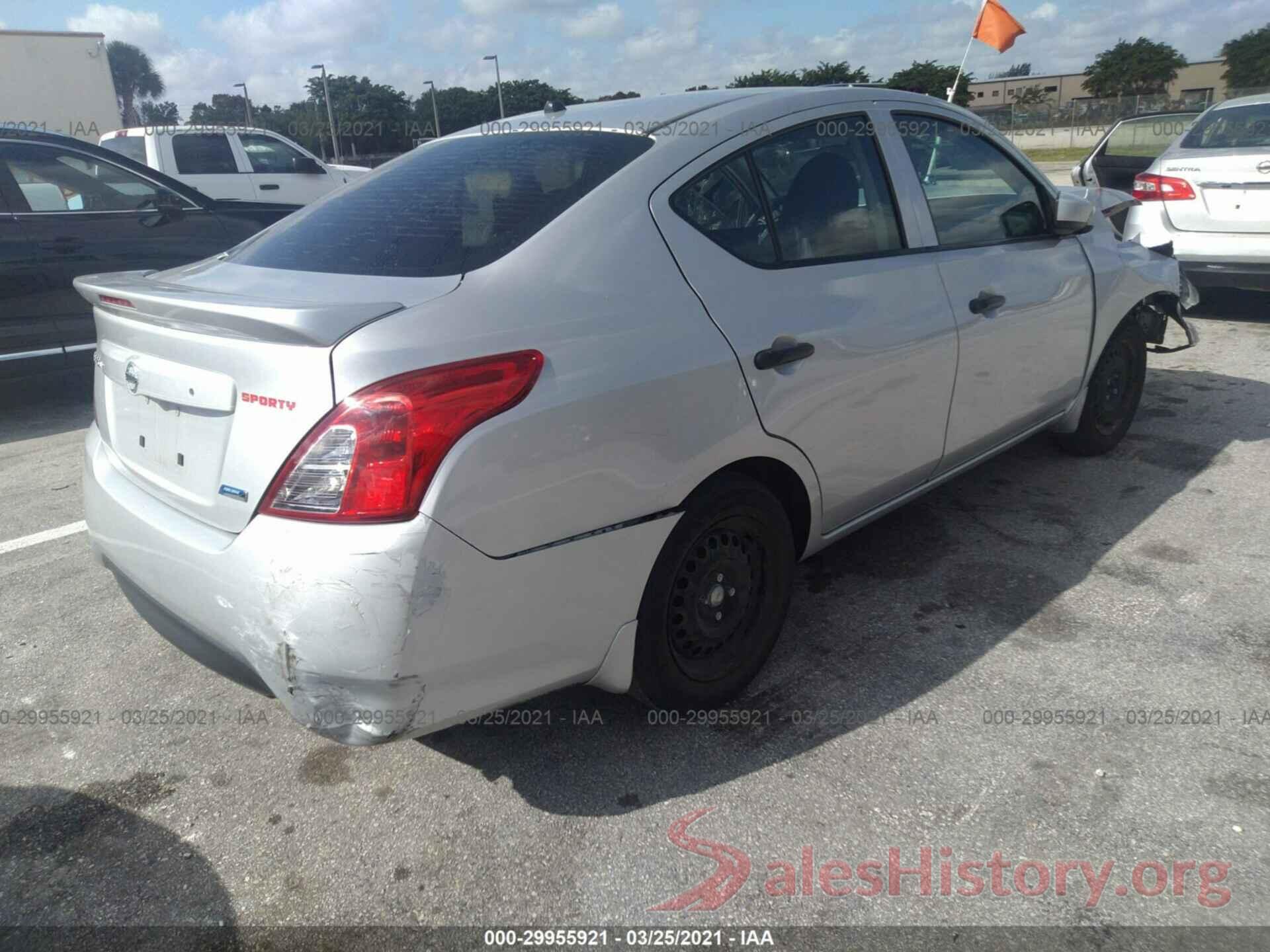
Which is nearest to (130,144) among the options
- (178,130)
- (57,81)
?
(178,130)

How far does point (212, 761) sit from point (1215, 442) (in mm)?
4702

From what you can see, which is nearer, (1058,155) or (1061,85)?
(1058,155)

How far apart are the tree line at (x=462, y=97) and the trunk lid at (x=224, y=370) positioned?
140 cm

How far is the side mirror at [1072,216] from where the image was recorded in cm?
372

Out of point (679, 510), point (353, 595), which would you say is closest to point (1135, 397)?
point (679, 510)

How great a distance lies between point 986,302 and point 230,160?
37.9 feet

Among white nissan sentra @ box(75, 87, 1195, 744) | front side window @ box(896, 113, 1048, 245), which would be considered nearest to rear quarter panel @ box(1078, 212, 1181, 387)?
front side window @ box(896, 113, 1048, 245)

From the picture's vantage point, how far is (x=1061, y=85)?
251 ft

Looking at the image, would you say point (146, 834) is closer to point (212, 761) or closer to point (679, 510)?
point (212, 761)

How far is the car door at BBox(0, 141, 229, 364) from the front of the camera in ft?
19.5

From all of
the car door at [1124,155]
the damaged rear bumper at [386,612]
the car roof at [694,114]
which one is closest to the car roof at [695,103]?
the car roof at [694,114]

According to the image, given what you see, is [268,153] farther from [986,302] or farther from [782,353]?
[782,353]

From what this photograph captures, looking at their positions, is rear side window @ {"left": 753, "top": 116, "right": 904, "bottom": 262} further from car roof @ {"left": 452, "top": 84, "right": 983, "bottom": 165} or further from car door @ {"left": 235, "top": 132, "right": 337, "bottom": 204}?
car door @ {"left": 235, "top": 132, "right": 337, "bottom": 204}
